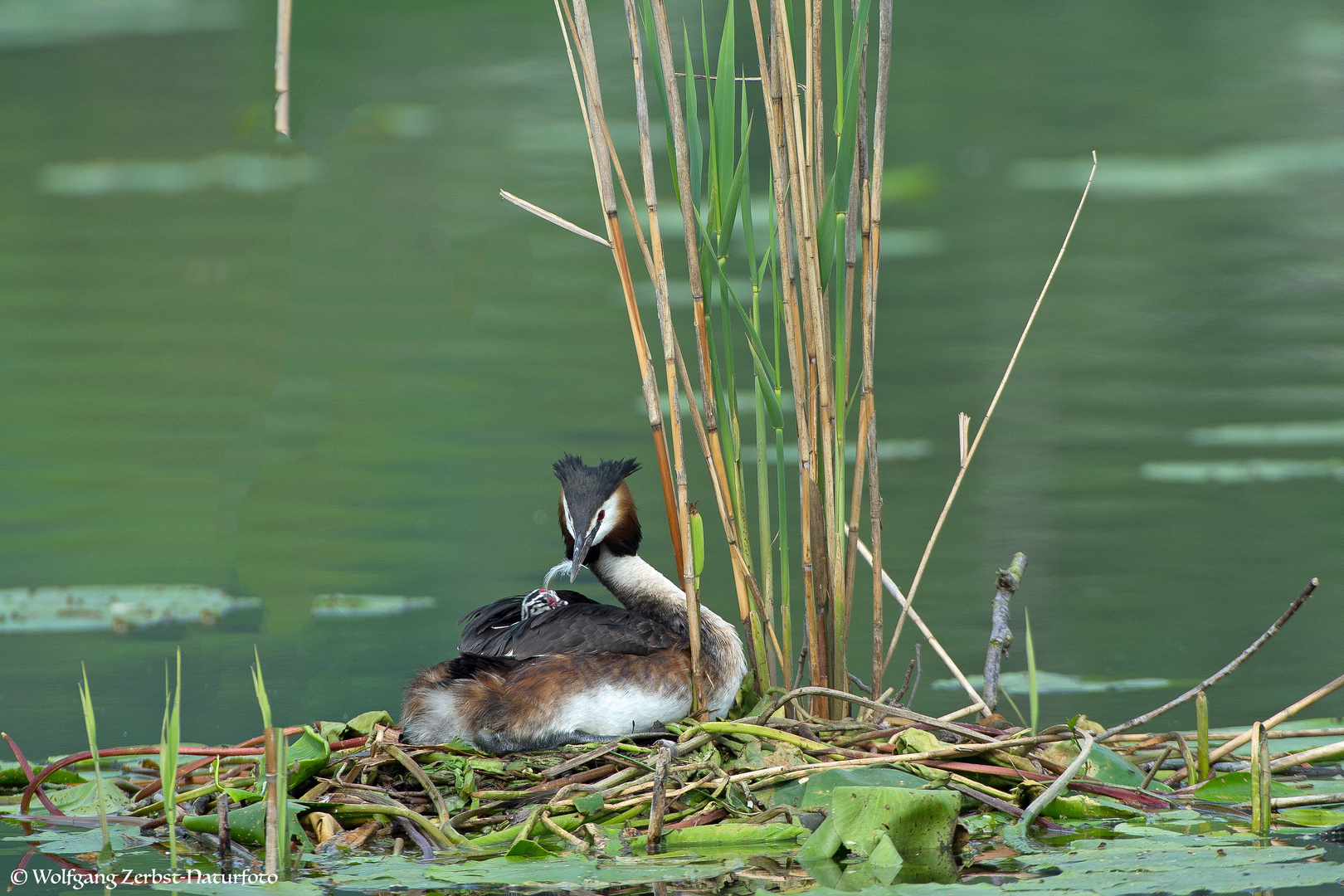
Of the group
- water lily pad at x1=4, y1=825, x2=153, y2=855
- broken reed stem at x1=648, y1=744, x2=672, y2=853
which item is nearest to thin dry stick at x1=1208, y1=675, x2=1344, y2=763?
broken reed stem at x1=648, y1=744, x2=672, y2=853

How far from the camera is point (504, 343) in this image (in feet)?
33.0

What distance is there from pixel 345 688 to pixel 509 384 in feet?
13.6

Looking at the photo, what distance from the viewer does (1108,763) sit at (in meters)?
3.93

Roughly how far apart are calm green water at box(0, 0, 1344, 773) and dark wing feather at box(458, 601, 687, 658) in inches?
33.3

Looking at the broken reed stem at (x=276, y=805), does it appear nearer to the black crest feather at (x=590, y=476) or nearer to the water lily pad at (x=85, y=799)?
the water lily pad at (x=85, y=799)

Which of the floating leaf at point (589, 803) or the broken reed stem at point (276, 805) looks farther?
the floating leaf at point (589, 803)

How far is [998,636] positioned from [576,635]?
42.7 inches

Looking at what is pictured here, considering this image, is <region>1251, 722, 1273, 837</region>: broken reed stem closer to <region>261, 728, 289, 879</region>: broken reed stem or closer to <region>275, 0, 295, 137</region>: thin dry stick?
<region>261, 728, 289, 879</region>: broken reed stem

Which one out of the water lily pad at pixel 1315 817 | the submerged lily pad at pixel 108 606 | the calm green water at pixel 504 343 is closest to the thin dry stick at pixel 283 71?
→ the calm green water at pixel 504 343

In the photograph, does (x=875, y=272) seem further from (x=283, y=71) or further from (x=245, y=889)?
(x=283, y=71)

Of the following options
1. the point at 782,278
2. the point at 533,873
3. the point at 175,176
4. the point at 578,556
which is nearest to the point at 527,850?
the point at 533,873

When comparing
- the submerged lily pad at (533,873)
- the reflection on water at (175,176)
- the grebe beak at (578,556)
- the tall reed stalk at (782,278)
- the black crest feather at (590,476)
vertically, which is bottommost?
the submerged lily pad at (533,873)

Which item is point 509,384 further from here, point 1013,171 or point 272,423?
point 1013,171

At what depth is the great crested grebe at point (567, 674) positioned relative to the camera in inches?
164
